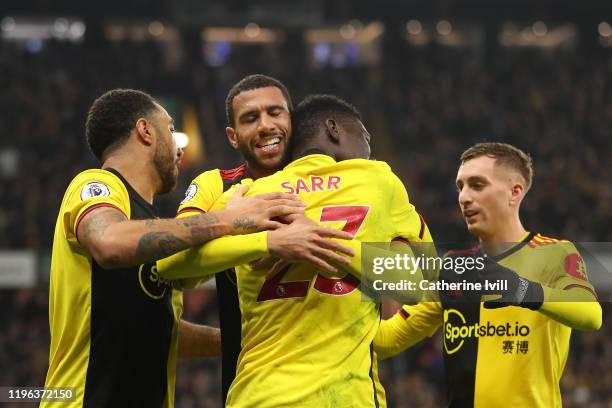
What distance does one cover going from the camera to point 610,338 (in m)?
17.2

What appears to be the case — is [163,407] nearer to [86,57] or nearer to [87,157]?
[87,157]

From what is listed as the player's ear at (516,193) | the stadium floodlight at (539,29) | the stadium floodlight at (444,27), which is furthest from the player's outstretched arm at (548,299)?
the stadium floodlight at (539,29)

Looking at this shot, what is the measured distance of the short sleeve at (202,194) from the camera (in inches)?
161

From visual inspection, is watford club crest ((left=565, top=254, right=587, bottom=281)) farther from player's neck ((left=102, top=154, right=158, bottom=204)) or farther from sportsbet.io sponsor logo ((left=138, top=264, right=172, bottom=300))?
player's neck ((left=102, top=154, right=158, bottom=204))

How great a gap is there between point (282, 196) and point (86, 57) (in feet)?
78.4

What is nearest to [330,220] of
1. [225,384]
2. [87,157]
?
[225,384]

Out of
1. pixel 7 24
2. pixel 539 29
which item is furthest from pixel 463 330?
pixel 7 24

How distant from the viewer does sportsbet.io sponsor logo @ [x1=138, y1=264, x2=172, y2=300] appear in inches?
169

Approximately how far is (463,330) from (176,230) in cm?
171

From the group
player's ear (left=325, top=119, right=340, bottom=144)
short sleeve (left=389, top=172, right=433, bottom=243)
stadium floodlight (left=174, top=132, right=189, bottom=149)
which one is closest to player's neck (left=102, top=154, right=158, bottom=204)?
stadium floodlight (left=174, top=132, right=189, bottom=149)

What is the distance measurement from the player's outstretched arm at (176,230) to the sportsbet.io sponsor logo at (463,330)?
137 cm

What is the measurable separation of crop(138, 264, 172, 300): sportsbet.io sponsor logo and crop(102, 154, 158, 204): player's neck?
0.41 m

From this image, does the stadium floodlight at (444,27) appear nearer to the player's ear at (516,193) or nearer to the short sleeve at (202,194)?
the player's ear at (516,193)

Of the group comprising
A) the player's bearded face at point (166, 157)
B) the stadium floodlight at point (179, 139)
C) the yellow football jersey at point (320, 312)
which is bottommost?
the yellow football jersey at point (320, 312)
